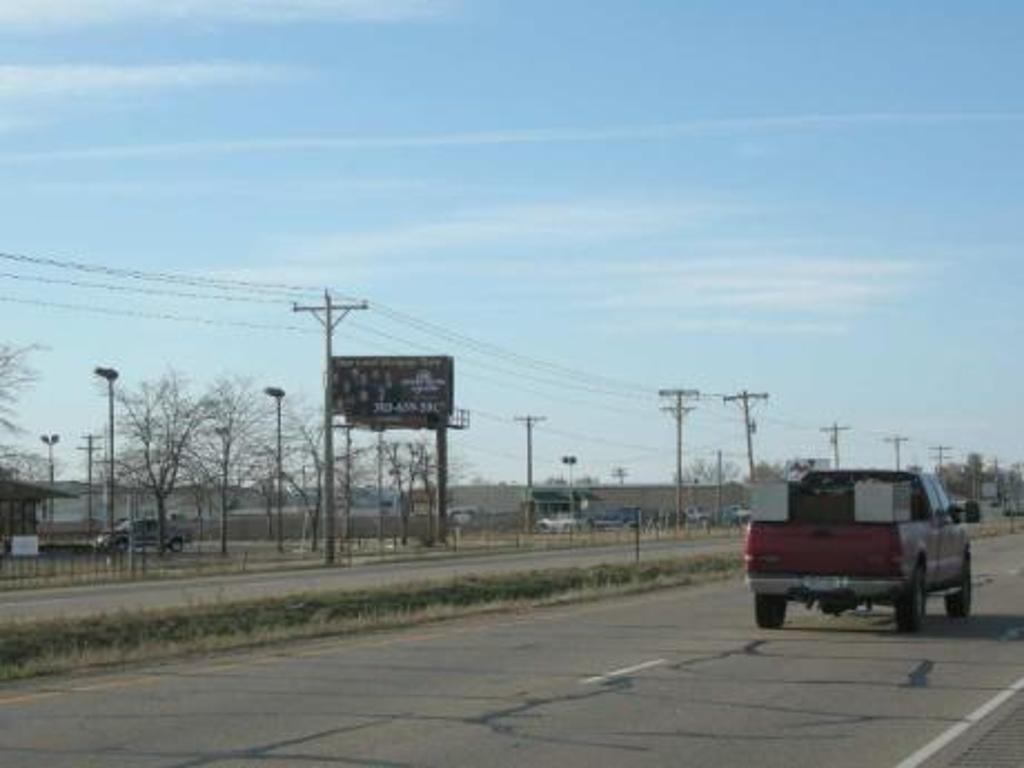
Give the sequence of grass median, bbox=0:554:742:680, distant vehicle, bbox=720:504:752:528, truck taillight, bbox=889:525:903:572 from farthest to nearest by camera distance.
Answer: distant vehicle, bbox=720:504:752:528, truck taillight, bbox=889:525:903:572, grass median, bbox=0:554:742:680

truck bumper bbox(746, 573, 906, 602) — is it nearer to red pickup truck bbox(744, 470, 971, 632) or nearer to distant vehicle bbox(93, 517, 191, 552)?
red pickup truck bbox(744, 470, 971, 632)

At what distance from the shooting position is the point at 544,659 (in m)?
17.1

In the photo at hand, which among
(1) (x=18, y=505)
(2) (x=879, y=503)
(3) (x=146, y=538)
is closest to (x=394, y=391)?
(3) (x=146, y=538)

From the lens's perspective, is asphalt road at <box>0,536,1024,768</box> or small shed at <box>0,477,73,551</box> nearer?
asphalt road at <box>0,536,1024,768</box>

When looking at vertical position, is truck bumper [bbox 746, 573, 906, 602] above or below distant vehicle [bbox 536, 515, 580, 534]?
above

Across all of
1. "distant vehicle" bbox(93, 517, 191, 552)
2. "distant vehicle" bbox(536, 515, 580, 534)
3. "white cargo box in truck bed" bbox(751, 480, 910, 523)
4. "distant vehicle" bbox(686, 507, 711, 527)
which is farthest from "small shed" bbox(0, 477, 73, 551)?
"distant vehicle" bbox(686, 507, 711, 527)

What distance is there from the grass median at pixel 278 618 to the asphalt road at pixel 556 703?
139 cm

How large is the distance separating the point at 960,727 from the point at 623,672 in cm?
447

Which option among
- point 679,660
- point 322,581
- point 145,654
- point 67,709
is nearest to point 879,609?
point 679,660

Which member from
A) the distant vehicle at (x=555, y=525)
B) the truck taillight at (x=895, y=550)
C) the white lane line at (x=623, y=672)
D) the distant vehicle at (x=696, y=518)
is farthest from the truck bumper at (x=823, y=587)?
the distant vehicle at (x=696, y=518)

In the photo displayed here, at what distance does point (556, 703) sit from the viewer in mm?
13117

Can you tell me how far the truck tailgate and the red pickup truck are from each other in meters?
0.01

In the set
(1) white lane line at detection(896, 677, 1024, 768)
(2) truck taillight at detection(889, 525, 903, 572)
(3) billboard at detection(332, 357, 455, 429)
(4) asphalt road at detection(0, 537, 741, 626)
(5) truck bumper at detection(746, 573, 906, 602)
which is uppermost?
(3) billboard at detection(332, 357, 455, 429)

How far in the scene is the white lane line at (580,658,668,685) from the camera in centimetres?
1487
